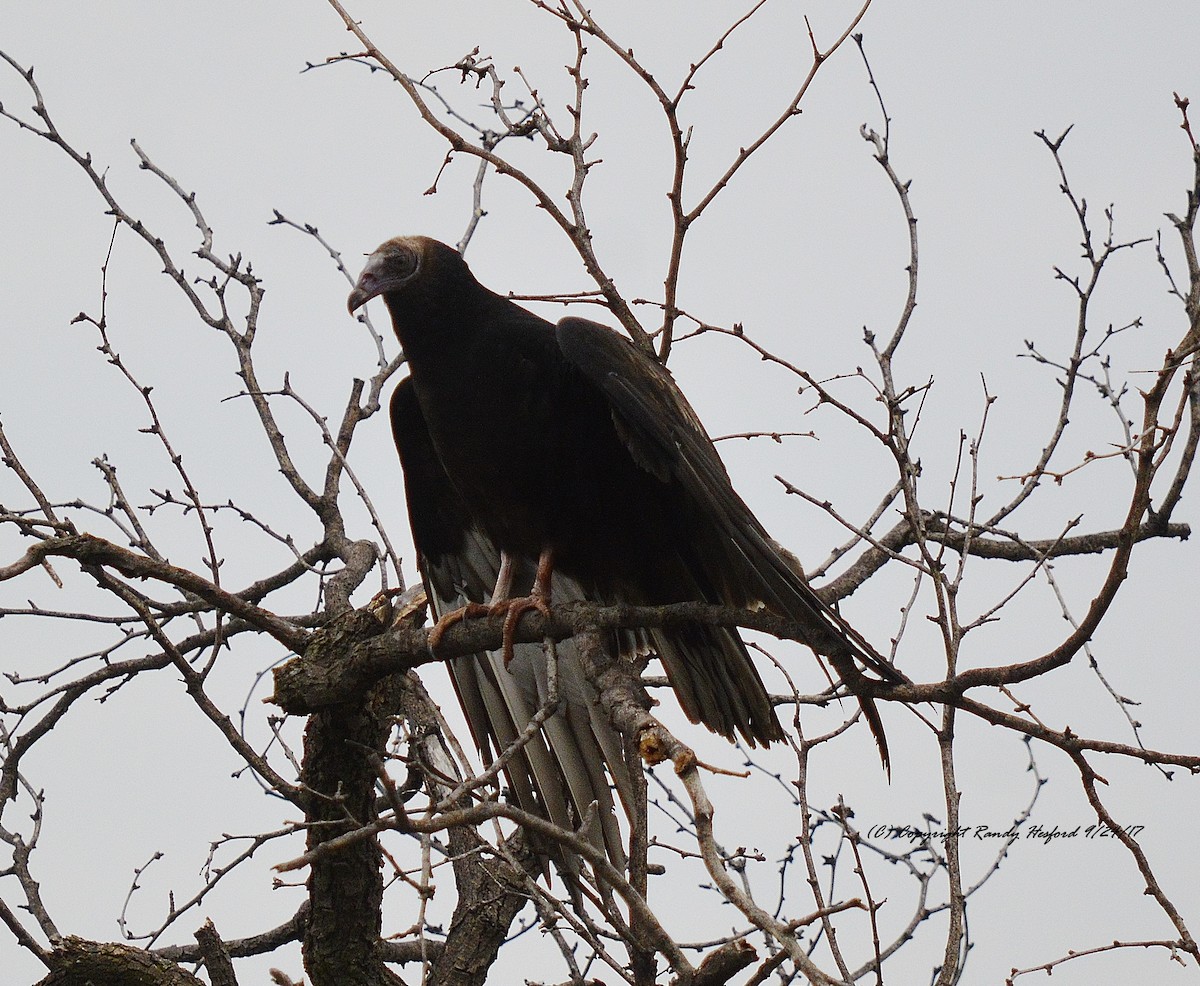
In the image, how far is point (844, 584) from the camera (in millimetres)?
3529

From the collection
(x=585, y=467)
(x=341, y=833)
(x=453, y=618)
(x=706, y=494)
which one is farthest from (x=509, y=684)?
(x=706, y=494)

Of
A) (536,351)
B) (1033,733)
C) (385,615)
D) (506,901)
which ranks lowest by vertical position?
(1033,733)

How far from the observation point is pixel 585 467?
10.0 feet

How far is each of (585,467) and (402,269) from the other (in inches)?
33.1

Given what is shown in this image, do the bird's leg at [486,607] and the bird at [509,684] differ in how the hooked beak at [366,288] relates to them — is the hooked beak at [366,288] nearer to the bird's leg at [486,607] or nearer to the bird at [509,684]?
the bird at [509,684]

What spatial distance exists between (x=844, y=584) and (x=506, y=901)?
126 centimetres

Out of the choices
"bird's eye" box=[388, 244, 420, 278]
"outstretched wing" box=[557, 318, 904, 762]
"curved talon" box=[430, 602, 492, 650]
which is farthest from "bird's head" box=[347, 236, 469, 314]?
"curved talon" box=[430, 602, 492, 650]

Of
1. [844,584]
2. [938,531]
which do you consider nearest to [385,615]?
[844,584]

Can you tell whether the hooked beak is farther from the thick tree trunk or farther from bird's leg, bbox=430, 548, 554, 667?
the thick tree trunk

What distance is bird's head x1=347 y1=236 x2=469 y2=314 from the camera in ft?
11.2

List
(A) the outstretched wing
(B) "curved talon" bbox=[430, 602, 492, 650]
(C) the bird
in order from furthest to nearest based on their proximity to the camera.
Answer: (C) the bird < (B) "curved talon" bbox=[430, 602, 492, 650] < (A) the outstretched wing

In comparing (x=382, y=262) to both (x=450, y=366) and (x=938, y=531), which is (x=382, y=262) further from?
(x=938, y=531)

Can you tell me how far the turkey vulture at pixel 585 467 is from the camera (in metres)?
2.83

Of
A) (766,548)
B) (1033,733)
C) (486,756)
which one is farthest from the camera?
(486,756)
